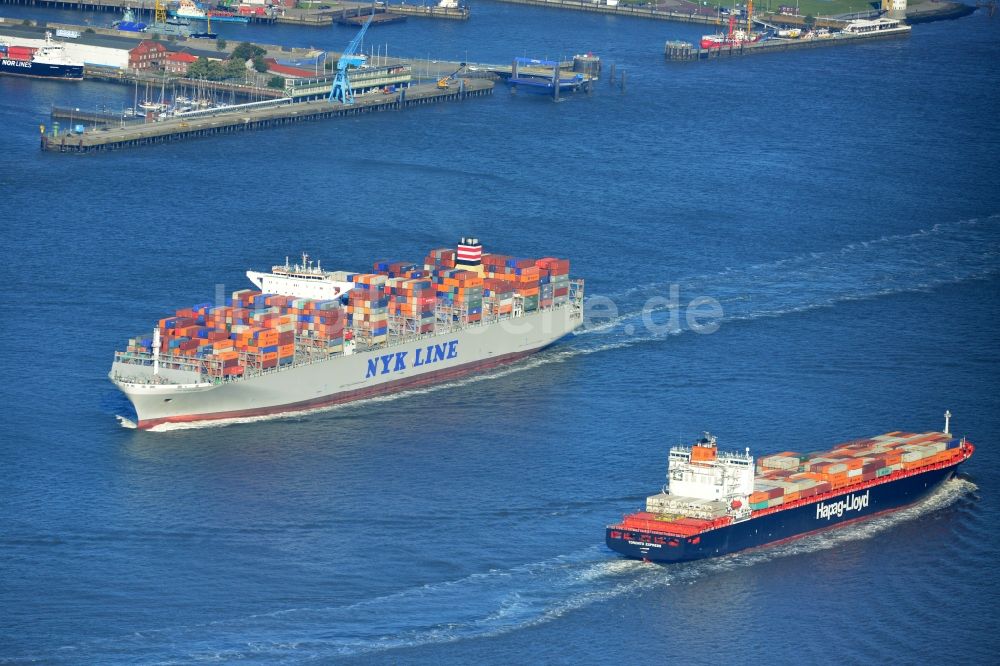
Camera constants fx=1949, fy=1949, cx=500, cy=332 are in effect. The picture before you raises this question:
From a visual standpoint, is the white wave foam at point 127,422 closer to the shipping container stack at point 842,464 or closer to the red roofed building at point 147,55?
the shipping container stack at point 842,464

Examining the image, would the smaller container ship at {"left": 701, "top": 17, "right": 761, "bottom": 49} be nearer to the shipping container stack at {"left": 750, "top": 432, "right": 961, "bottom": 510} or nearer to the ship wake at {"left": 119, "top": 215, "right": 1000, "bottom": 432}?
the ship wake at {"left": 119, "top": 215, "right": 1000, "bottom": 432}

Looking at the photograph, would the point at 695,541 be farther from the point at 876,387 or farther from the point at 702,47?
the point at 702,47

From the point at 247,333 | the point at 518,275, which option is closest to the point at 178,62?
the point at 518,275

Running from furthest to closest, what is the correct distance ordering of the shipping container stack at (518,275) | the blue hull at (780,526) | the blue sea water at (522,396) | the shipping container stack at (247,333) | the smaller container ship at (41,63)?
the smaller container ship at (41,63)
the shipping container stack at (518,275)
the shipping container stack at (247,333)
the blue hull at (780,526)
the blue sea water at (522,396)

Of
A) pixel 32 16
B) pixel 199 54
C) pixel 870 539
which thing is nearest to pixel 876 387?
pixel 870 539

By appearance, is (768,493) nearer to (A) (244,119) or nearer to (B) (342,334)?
(B) (342,334)

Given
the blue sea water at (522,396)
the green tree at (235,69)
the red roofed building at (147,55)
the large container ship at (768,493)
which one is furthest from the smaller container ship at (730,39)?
the large container ship at (768,493)

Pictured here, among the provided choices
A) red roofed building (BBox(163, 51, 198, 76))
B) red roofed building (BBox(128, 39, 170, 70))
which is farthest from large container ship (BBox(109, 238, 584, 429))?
red roofed building (BBox(128, 39, 170, 70))
